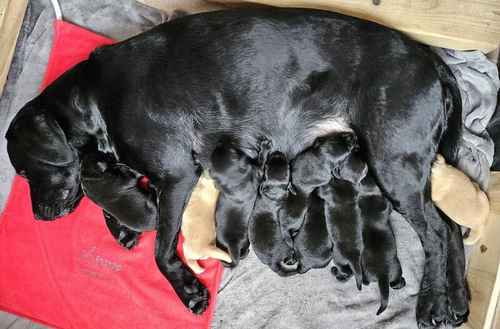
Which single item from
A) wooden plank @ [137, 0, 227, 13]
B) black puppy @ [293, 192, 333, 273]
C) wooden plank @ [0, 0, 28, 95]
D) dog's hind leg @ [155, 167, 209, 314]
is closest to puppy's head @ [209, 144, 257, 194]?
dog's hind leg @ [155, 167, 209, 314]

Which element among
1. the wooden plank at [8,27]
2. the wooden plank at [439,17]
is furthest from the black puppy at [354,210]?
the wooden plank at [8,27]

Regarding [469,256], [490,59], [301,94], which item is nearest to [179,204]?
[301,94]

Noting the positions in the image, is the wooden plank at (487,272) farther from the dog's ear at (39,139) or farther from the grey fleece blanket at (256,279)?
the dog's ear at (39,139)

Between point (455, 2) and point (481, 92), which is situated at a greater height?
point (455, 2)

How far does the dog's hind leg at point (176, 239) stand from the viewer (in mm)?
2229

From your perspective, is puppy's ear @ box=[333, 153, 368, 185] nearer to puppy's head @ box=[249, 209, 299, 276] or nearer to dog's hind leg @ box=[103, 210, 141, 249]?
puppy's head @ box=[249, 209, 299, 276]

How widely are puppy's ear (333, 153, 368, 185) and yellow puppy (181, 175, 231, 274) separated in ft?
1.79

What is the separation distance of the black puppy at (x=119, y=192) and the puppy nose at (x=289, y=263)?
55 centimetres

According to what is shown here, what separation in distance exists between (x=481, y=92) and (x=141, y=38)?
143 cm

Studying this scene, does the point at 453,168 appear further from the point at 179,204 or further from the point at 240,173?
the point at 179,204

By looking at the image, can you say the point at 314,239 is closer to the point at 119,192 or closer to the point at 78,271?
the point at 119,192

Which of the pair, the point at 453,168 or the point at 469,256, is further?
the point at 469,256

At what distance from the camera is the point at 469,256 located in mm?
2414

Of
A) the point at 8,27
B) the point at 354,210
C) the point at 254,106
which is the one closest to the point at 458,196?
the point at 354,210
